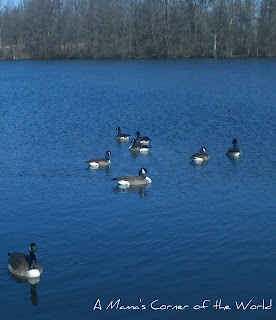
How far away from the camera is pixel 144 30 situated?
105125mm

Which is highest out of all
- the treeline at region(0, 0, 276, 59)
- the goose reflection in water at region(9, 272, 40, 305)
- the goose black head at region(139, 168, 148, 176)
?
the treeline at region(0, 0, 276, 59)

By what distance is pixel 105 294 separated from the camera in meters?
14.5

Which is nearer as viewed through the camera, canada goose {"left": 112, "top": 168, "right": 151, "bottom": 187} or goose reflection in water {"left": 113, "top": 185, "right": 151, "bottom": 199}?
goose reflection in water {"left": 113, "top": 185, "right": 151, "bottom": 199}

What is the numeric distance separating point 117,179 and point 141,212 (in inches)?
143

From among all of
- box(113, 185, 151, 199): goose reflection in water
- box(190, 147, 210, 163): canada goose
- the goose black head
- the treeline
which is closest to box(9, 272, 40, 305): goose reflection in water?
box(113, 185, 151, 199): goose reflection in water

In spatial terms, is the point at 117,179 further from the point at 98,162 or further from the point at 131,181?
the point at 98,162

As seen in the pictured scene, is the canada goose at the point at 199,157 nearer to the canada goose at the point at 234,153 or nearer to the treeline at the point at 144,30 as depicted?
the canada goose at the point at 234,153

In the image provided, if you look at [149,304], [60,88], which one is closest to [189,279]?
[149,304]

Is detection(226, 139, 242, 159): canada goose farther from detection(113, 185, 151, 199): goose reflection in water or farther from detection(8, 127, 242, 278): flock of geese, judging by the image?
detection(113, 185, 151, 199): goose reflection in water

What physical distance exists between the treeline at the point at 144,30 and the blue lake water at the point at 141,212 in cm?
5539

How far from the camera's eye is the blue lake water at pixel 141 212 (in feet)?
47.7

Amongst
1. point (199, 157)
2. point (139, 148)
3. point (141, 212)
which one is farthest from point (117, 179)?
point (139, 148)

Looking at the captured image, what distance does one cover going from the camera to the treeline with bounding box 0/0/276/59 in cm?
9894

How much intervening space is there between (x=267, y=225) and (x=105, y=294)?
6.89 m
